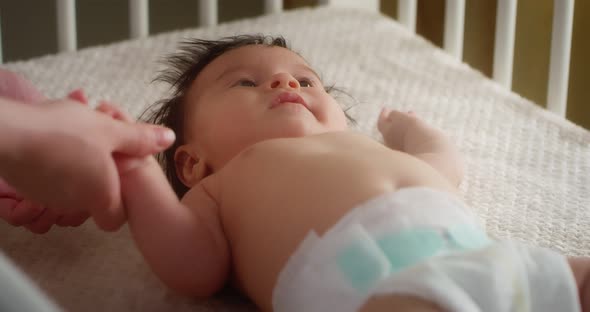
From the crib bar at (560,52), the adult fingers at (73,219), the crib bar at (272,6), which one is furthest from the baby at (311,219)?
the crib bar at (272,6)

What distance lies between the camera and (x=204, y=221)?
0.80m

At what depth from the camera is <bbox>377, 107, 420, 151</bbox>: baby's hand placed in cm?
105

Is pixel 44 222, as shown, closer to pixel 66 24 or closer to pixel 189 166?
pixel 189 166

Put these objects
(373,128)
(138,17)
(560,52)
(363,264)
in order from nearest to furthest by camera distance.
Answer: (363,264)
(373,128)
(560,52)
(138,17)

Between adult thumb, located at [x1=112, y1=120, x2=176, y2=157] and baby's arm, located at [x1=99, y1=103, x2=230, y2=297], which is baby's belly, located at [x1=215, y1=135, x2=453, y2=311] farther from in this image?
adult thumb, located at [x1=112, y1=120, x2=176, y2=157]

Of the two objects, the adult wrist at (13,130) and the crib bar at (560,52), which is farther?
the crib bar at (560,52)

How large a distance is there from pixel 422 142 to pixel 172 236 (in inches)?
14.3

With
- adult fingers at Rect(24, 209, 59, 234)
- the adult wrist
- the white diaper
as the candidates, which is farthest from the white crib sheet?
the adult wrist

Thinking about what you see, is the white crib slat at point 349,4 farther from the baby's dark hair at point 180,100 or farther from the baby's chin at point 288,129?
the baby's chin at point 288,129

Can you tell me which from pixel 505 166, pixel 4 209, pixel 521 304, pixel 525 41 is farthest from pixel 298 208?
pixel 525 41

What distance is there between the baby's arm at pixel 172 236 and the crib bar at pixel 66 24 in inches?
24.3

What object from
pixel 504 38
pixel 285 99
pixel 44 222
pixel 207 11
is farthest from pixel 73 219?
pixel 504 38

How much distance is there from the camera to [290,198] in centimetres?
76

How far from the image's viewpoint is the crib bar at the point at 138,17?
1.37 metres
